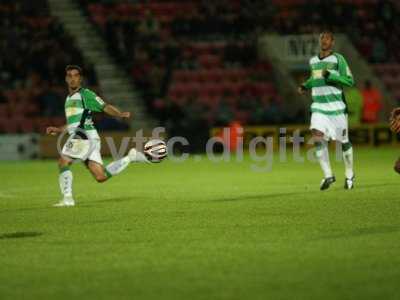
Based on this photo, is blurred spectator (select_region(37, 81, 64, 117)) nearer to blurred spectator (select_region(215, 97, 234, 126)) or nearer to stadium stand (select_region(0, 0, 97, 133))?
stadium stand (select_region(0, 0, 97, 133))

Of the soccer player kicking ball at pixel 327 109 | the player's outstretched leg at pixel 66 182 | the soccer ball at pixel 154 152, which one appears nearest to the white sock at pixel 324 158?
the soccer player kicking ball at pixel 327 109

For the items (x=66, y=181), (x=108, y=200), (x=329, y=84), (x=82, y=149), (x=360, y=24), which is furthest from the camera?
(x=360, y=24)

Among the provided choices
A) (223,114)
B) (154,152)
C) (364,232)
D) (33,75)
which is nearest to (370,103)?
(223,114)

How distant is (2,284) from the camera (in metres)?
8.10

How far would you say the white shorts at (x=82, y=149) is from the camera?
14.4 m

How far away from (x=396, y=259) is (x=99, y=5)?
2567 cm

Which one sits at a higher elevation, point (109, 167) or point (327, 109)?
point (327, 109)

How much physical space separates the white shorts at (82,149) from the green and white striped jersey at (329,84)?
3.33 meters

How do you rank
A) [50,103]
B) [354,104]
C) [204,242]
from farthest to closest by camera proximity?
[354,104] → [50,103] → [204,242]

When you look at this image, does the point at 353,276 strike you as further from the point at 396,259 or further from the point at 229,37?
the point at 229,37

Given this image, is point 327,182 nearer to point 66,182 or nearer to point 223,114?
point 66,182

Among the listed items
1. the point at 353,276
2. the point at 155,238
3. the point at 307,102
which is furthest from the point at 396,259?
the point at 307,102

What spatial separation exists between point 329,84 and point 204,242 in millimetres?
6266

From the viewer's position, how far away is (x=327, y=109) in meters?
16.0
